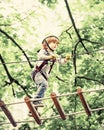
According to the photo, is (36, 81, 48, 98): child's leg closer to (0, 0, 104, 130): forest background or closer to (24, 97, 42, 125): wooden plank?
(24, 97, 42, 125): wooden plank

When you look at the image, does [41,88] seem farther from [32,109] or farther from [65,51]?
[65,51]

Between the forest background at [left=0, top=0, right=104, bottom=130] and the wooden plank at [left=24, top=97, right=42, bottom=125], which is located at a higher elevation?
the forest background at [left=0, top=0, right=104, bottom=130]

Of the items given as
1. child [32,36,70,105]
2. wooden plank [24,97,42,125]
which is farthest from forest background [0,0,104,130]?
wooden plank [24,97,42,125]

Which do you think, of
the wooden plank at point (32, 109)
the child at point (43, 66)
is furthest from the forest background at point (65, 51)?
the wooden plank at point (32, 109)

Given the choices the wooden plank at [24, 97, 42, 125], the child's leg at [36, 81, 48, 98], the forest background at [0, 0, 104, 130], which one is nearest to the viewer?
the wooden plank at [24, 97, 42, 125]

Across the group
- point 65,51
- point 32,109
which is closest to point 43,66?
point 32,109

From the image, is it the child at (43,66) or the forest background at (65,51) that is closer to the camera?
the child at (43,66)

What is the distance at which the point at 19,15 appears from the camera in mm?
12961

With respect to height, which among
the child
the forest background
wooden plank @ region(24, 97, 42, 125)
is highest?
the forest background

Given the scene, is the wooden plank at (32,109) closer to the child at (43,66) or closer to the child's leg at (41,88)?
the child at (43,66)

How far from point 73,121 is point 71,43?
3.06 metres

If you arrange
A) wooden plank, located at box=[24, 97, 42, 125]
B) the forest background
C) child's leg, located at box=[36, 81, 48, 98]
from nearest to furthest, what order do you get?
wooden plank, located at box=[24, 97, 42, 125] < child's leg, located at box=[36, 81, 48, 98] < the forest background

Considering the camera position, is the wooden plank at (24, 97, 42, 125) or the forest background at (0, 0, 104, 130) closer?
the wooden plank at (24, 97, 42, 125)

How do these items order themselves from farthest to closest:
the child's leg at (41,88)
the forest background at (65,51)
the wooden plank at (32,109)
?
the forest background at (65,51)
the child's leg at (41,88)
the wooden plank at (32,109)
